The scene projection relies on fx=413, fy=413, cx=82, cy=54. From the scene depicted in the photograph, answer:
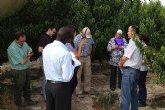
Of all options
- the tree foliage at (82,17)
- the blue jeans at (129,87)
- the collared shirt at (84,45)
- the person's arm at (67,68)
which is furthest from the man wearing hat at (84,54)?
the person's arm at (67,68)

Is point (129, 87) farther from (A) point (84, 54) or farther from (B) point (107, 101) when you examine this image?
(A) point (84, 54)

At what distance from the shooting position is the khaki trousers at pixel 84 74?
10234mm

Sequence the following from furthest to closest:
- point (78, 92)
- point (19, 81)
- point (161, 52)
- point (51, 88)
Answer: point (78, 92), point (19, 81), point (161, 52), point (51, 88)

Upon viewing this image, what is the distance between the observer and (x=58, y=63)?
5914 millimetres

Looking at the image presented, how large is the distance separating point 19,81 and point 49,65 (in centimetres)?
306

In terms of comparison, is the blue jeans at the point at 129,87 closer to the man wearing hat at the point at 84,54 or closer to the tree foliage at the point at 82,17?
the tree foliage at the point at 82,17

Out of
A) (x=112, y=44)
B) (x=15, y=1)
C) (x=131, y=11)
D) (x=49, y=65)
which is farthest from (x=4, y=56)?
(x=49, y=65)

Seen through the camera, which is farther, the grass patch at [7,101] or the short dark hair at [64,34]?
the grass patch at [7,101]

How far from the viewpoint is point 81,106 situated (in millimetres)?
9625

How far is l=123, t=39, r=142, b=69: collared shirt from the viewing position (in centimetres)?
763

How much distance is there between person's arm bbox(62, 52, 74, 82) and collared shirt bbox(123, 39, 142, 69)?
79.8 inches

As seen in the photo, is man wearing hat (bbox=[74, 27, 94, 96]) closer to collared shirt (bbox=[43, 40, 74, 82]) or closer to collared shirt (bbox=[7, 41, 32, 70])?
collared shirt (bbox=[7, 41, 32, 70])

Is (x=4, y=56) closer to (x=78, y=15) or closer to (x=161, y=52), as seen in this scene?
(x=78, y=15)

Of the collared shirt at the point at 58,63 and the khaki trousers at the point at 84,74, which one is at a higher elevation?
the collared shirt at the point at 58,63
